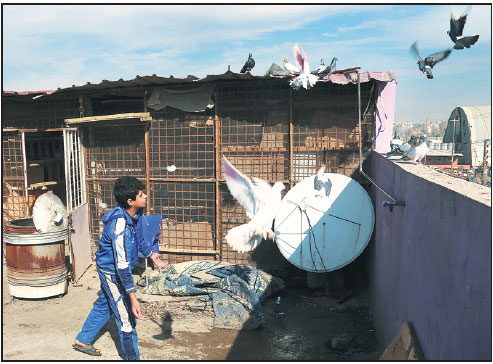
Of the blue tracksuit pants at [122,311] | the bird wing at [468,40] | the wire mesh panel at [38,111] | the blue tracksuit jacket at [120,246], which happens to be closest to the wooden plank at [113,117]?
the wire mesh panel at [38,111]

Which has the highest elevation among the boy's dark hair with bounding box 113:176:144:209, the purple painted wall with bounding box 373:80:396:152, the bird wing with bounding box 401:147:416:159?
the purple painted wall with bounding box 373:80:396:152

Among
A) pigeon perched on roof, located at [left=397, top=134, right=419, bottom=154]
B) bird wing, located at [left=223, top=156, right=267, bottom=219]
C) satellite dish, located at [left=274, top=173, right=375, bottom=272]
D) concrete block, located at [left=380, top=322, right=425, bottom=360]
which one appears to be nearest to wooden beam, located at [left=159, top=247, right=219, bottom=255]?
satellite dish, located at [left=274, top=173, right=375, bottom=272]

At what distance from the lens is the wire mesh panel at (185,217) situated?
751cm

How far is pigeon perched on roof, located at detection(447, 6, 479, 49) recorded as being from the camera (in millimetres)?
4203

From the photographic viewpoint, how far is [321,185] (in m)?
5.93

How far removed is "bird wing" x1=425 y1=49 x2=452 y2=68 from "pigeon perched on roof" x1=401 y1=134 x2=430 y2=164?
A: 50.5 inches

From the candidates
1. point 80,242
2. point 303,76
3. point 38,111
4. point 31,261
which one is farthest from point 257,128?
point 38,111

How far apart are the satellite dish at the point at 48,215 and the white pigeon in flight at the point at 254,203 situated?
3.18 meters

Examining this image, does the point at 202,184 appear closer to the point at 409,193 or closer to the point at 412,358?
the point at 409,193

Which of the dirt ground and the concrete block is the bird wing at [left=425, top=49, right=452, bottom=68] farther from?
the dirt ground

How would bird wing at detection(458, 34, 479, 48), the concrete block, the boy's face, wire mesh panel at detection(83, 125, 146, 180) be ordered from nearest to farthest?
the concrete block
the boy's face
bird wing at detection(458, 34, 479, 48)
wire mesh panel at detection(83, 125, 146, 180)

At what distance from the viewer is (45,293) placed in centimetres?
632

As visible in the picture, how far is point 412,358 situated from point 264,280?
11.9 feet

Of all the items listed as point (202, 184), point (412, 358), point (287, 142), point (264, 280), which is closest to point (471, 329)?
point (412, 358)
